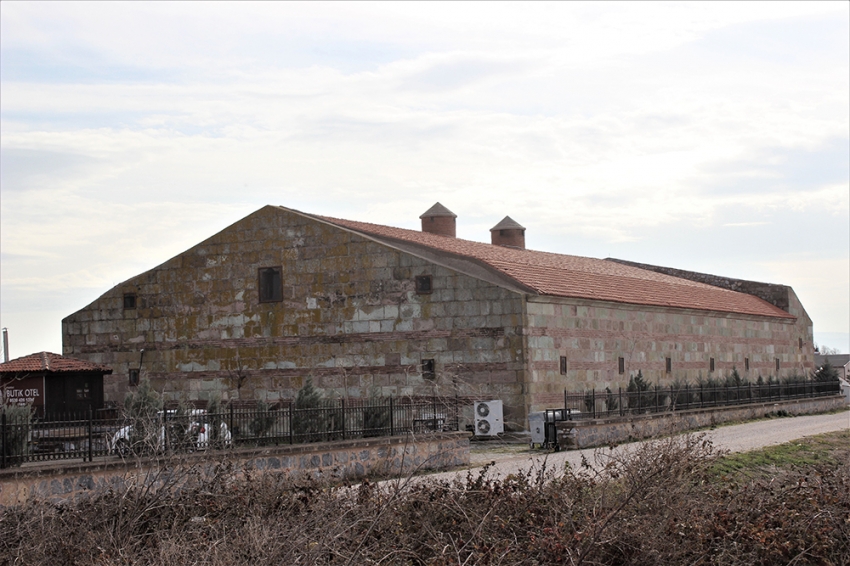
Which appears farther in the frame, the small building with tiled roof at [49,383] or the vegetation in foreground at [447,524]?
the small building with tiled roof at [49,383]

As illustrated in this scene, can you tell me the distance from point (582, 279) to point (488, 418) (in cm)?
938

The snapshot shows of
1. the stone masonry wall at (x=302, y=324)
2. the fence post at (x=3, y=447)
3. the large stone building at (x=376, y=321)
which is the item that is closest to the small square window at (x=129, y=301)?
the large stone building at (x=376, y=321)

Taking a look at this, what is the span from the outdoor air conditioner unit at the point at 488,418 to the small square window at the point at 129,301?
1477 cm

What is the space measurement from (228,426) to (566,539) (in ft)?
28.9

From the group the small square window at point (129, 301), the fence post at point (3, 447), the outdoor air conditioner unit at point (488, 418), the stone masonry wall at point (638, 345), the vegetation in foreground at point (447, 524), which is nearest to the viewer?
the vegetation in foreground at point (447, 524)

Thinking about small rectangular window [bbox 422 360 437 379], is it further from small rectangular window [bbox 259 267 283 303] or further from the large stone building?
small rectangular window [bbox 259 267 283 303]

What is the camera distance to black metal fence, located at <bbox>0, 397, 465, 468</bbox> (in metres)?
16.1

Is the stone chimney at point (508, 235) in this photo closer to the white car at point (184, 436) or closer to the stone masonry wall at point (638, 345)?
the stone masonry wall at point (638, 345)

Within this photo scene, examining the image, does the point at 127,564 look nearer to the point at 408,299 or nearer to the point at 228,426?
the point at 228,426

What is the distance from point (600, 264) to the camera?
45719 mm

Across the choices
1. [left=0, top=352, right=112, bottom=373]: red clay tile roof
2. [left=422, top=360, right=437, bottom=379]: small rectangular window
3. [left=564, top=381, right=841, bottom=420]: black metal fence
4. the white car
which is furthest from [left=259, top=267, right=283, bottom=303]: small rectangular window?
the white car

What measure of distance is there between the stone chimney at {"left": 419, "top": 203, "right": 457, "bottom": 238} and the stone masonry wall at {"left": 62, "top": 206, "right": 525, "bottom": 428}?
9.59 m

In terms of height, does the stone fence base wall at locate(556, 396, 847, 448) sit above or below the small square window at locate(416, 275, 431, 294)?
below

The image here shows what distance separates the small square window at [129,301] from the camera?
36.7 meters
